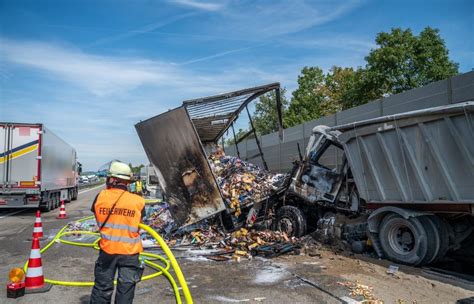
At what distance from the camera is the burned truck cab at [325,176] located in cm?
754

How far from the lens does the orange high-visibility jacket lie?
3354 millimetres

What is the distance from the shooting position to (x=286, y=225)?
8.26 meters

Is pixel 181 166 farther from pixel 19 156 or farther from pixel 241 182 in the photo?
pixel 19 156

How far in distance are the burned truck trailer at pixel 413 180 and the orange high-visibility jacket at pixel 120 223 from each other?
431 cm

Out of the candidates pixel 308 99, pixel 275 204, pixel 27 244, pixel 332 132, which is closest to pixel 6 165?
pixel 27 244

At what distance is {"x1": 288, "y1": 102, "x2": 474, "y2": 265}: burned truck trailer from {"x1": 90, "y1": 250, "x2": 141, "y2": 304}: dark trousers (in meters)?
4.33

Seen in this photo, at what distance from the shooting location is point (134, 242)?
3422mm

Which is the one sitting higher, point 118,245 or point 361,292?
point 118,245

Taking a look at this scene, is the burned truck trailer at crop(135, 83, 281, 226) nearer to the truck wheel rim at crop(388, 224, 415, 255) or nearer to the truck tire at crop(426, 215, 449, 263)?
the truck wheel rim at crop(388, 224, 415, 255)

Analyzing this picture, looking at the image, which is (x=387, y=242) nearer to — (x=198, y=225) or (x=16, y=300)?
(x=198, y=225)

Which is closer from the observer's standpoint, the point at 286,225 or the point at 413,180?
the point at 413,180

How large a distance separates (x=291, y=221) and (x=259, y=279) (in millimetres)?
2752

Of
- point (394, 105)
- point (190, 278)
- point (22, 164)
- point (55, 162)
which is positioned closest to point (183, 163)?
point (190, 278)

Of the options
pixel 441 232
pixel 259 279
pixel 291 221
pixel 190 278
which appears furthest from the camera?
pixel 291 221
